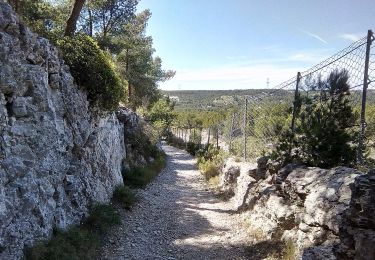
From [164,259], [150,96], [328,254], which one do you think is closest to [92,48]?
[164,259]

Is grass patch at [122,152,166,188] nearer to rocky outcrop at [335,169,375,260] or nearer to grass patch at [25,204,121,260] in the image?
grass patch at [25,204,121,260]

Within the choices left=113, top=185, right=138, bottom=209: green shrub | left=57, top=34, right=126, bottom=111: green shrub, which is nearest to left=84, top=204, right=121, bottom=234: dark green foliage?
left=113, top=185, right=138, bottom=209: green shrub

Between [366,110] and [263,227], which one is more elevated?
[366,110]

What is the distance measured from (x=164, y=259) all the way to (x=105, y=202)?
7.94 ft

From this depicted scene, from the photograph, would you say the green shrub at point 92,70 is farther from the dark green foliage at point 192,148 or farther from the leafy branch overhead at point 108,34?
the dark green foliage at point 192,148

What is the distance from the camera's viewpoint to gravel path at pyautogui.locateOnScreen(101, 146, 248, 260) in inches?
266

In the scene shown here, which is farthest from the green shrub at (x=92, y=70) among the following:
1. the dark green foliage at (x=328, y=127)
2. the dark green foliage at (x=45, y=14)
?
the dark green foliage at (x=45, y=14)

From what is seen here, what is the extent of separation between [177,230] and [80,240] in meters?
2.73

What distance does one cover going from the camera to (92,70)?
337 inches

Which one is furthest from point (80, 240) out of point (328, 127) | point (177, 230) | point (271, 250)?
point (328, 127)

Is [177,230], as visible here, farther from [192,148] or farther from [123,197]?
[192,148]

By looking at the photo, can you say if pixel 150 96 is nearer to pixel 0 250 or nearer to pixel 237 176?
pixel 237 176

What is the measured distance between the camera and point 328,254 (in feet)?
13.8

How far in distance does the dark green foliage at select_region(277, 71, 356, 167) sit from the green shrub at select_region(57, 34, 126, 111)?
483cm
